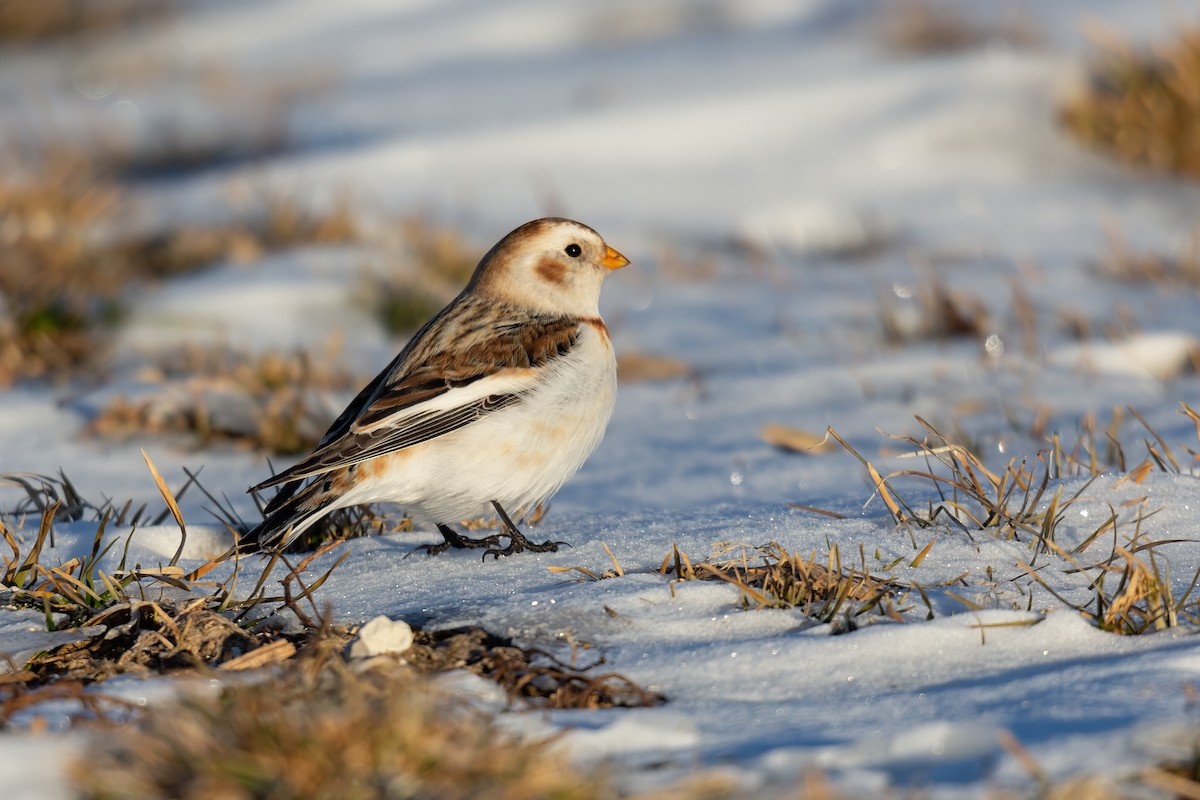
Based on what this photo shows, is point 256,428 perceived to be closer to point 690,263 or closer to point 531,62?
point 690,263

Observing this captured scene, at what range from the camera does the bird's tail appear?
9.66 ft

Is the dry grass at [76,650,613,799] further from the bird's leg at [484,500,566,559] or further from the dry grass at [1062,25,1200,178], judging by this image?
the dry grass at [1062,25,1200,178]

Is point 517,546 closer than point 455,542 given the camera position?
Yes

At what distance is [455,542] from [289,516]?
1.37 ft

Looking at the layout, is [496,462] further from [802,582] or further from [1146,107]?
[1146,107]

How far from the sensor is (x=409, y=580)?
9.19ft

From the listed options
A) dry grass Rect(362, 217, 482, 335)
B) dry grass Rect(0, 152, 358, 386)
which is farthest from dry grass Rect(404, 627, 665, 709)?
dry grass Rect(362, 217, 482, 335)

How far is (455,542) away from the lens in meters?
3.18

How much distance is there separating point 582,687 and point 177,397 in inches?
105

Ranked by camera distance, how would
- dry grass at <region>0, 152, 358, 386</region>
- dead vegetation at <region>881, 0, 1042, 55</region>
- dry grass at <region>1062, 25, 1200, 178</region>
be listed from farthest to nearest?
dead vegetation at <region>881, 0, 1042, 55</region>
dry grass at <region>1062, 25, 1200, 178</region>
dry grass at <region>0, 152, 358, 386</region>

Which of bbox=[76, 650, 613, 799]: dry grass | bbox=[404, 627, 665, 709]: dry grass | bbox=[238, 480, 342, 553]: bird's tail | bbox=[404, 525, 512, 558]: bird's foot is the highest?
bbox=[238, 480, 342, 553]: bird's tail

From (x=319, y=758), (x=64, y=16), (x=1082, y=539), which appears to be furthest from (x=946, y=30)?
(x=319, y=758)

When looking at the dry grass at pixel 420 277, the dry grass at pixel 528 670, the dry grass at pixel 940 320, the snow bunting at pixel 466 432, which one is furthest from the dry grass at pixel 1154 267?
the dry grass at pixel 528 670

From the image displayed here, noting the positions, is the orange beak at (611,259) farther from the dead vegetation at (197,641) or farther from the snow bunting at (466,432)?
the dead vegetation at (197,641)
